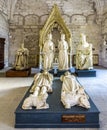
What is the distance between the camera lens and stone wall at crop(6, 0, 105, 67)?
15094mm

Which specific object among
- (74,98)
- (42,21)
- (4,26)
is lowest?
(74,98)

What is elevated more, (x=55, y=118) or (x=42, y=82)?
(x=42, y=82)

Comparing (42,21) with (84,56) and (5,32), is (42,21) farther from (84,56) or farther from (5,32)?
(84,56)

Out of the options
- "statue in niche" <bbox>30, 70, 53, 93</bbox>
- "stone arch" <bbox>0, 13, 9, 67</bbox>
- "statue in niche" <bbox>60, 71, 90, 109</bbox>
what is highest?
"stone arch" <bbox>0, 13, 9, 67</bbox>

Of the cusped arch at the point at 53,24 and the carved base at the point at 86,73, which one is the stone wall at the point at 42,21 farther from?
the carved base at the point at 86,73

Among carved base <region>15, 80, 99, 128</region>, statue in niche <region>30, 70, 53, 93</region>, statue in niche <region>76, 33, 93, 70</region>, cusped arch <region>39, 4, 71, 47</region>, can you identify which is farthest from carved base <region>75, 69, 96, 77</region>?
carved base <region>15, 80, 99, 128</region>

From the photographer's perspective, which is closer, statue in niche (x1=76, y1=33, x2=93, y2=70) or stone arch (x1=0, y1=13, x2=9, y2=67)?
statue in niche (x1=76, y1=33, x2=93, y2=70)

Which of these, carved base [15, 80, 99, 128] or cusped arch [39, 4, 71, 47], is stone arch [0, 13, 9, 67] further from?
carved base [15, 80, 99, 128]

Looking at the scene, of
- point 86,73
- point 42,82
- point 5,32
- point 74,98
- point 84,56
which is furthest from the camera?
point 5,32

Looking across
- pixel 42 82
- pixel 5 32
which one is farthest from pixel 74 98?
pixel 5 32

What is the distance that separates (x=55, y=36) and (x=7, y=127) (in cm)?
1208

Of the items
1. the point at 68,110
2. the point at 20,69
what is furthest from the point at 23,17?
the point at 68,110

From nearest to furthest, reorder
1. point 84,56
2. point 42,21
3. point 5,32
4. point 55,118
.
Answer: point 55,118 → point 84,56 → point 5,32 → point 42,21

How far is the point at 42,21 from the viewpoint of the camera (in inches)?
600
